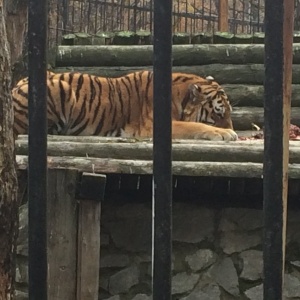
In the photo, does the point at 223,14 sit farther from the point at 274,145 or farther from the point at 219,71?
the point at 274,145

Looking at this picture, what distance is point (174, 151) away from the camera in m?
4.11

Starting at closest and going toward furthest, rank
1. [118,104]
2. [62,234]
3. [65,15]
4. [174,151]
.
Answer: [62,234], [174,151], [118,104], [65,15]

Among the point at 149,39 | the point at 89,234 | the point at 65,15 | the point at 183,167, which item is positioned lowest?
the point at 89,234

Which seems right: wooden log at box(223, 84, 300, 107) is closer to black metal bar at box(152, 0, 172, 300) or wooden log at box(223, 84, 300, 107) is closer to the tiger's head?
the tiger's head

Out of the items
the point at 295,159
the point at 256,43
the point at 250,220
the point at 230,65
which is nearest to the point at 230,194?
the point at 250,220

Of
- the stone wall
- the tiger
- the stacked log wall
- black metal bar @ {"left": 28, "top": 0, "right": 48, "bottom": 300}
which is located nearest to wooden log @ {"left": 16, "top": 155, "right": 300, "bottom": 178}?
the stone wall

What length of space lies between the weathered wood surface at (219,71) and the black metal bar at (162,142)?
5277 millimetres

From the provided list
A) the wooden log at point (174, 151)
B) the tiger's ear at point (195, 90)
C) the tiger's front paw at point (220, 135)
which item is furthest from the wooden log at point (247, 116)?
the wooden log at point (174, 151)

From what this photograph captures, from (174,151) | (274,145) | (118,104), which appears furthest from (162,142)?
(118,104)

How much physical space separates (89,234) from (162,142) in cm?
250

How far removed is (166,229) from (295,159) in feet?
8.88

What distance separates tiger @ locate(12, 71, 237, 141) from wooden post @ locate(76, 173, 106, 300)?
1782 mm

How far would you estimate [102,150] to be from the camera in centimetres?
412

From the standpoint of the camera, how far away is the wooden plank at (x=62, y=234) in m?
3.86
